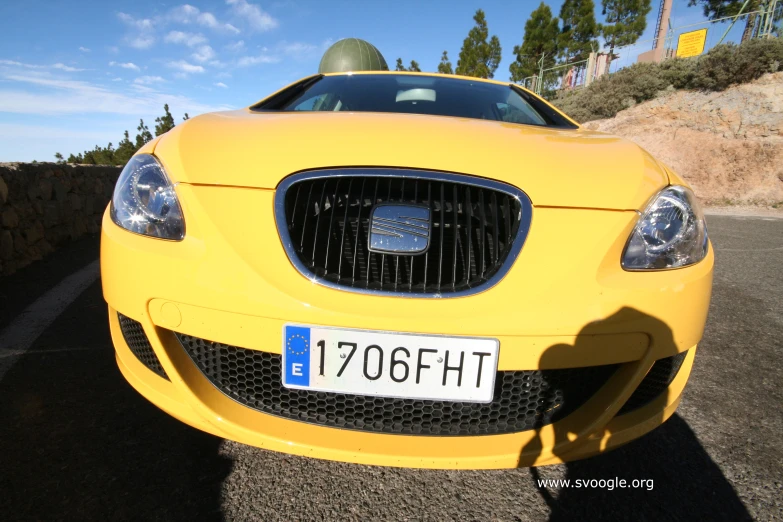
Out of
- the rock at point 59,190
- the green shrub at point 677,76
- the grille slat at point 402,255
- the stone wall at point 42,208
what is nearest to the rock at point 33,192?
the stone wall at point 42,208

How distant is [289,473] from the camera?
1.37 meters

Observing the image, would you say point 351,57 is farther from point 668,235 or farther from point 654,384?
point 654,384

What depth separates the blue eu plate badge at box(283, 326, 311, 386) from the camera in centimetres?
104

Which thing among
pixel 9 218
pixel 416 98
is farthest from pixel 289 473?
pixel 9 218

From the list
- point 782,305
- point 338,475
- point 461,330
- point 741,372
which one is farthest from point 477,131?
point 782,305

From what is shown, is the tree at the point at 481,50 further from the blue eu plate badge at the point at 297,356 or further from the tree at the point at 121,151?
the blue eu plate badge at the point at 297,356

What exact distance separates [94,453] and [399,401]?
3.26ft

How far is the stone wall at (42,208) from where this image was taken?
3.28m

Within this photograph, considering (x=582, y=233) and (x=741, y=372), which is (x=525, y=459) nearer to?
(x=582, y=233)

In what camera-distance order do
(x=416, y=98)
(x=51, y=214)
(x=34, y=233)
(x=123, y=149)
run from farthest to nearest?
(x=123, y=149)
(x=51, y=214)
(x=34, y=233)
(x=416, y=98)

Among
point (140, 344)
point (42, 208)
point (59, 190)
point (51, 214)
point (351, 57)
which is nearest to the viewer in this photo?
point (140, 344)

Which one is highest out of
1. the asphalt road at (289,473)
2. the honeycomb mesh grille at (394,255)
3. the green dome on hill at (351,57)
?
the green dome on hill at (351,57)

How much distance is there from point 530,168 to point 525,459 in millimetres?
732

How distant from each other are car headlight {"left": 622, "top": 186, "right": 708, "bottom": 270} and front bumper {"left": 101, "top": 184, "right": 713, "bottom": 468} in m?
0.04
